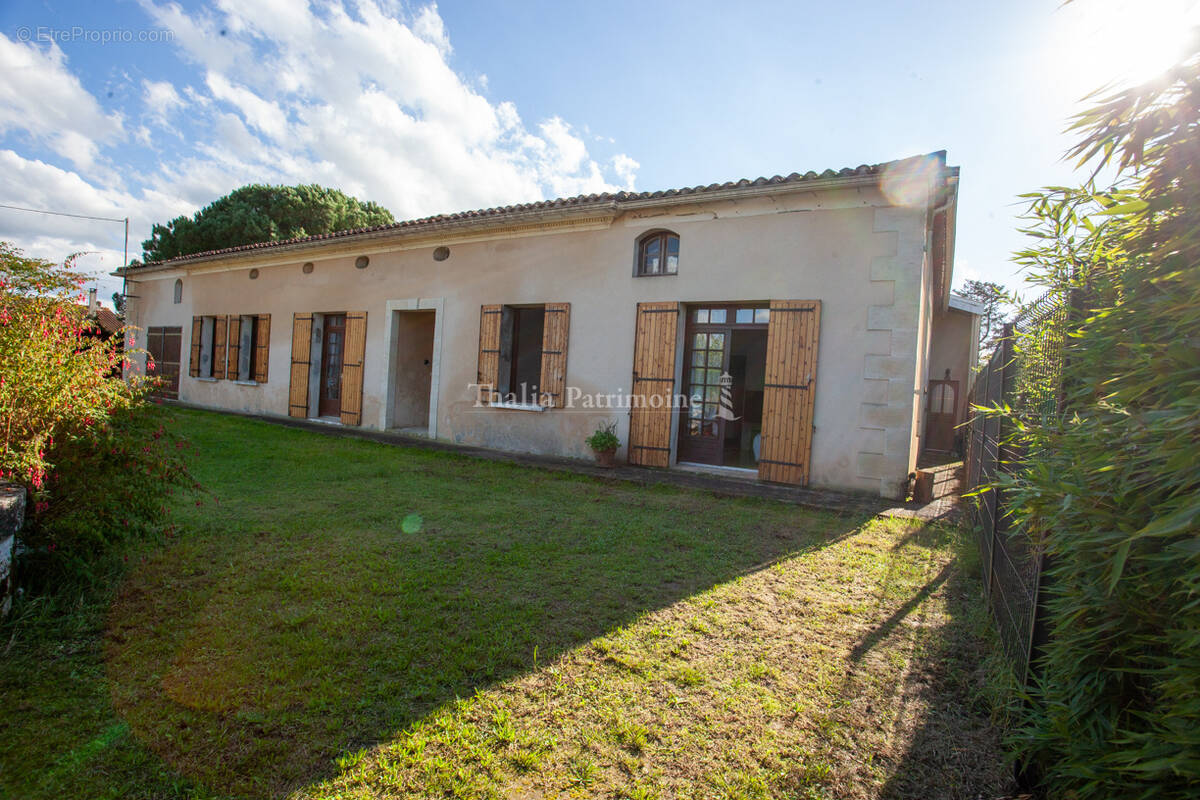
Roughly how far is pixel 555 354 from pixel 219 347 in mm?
8948

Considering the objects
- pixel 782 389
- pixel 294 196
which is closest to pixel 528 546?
pixel 782 389

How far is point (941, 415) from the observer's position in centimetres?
1182

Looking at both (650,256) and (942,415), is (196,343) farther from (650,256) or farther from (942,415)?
(942,415)

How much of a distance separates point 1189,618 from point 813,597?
2377mm

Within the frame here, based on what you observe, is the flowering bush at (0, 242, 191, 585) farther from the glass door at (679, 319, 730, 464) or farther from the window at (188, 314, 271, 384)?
the window at (188, 314, 271, 384)

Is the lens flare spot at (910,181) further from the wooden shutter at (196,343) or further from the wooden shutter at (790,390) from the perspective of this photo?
the wooden shutter at (196,343)

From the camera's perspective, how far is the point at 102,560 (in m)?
2.89

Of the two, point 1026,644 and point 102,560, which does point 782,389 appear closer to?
point 1026,644

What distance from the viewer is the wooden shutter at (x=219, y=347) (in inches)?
495

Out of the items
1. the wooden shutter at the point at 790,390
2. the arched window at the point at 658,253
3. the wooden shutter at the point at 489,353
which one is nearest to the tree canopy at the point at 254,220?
the wooden shutter at the point at 489,353

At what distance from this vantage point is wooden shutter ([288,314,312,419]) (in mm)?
11000

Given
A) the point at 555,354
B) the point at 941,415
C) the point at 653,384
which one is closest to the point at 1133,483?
the point at 653,384

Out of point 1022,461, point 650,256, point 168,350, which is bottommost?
point 1022,461

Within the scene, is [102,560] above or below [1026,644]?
below
